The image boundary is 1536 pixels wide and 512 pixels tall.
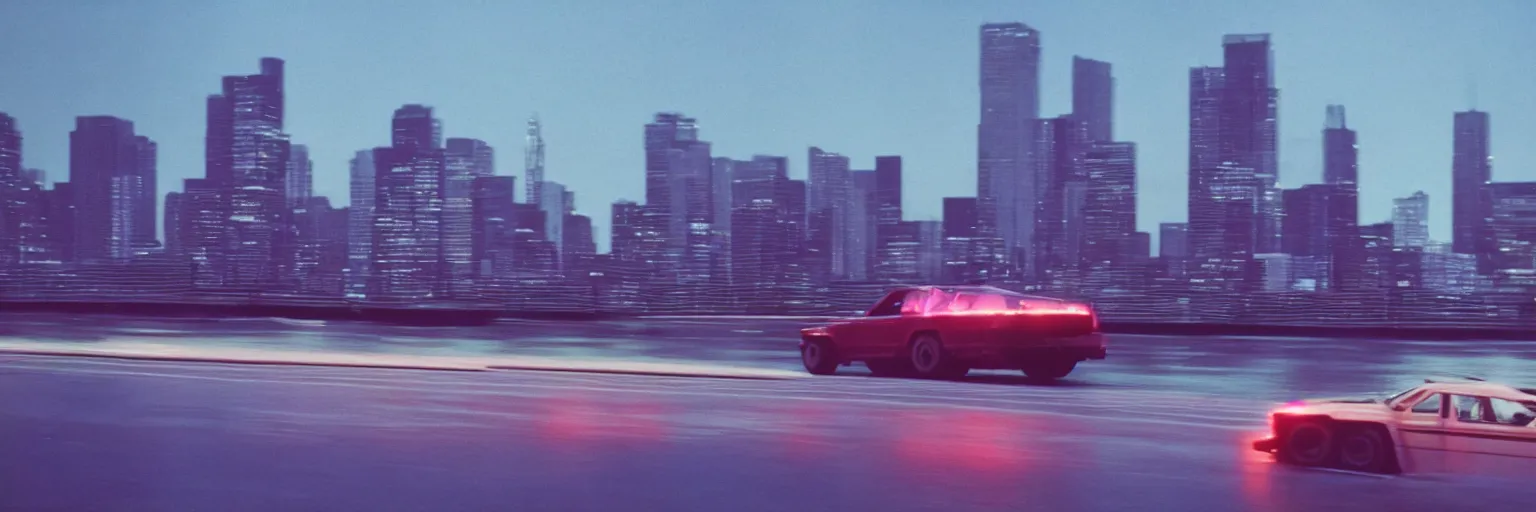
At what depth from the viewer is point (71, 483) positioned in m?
9.08

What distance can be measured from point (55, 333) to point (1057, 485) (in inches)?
1012

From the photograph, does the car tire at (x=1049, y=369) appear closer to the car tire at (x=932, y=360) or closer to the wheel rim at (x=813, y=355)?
the car tire at (x=932, y=360)

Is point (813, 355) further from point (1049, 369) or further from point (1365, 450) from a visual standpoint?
point (1365, 450)

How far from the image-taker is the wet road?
28.1 feet

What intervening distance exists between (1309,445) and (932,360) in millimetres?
8495

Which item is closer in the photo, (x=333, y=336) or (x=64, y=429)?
(x=64, y=429)

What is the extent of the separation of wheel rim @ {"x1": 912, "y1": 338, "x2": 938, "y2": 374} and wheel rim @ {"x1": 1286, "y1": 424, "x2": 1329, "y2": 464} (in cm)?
836

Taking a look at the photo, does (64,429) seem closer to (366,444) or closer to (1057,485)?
(366,444)

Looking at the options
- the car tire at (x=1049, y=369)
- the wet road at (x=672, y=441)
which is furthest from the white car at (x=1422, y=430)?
the car tire at (x=1049, y=369)

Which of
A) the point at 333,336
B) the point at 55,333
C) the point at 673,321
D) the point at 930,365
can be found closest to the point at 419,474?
the point at 930,365

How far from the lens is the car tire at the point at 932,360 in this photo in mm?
17953

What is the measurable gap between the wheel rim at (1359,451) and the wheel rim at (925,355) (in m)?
8.64

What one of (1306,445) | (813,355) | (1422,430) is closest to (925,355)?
(813,355)

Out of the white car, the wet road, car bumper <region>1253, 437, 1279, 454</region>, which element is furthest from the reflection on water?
the white car
